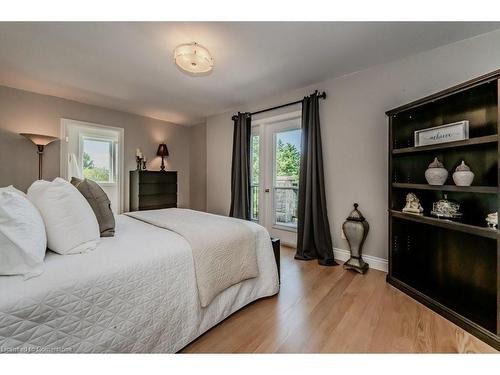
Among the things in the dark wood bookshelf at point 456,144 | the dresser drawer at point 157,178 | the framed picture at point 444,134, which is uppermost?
the framed picture at point 444,134

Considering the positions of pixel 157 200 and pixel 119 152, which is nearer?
pixel 119 152

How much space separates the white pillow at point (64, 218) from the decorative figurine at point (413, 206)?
2.38 metres

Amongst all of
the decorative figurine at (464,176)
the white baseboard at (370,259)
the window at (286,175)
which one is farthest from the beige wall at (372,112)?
the decorative figurine at (464,176)

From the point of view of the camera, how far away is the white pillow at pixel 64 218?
1086 mm

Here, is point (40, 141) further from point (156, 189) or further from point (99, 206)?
point (99, 206)

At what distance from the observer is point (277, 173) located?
131 inches

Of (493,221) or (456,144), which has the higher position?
(456,144)

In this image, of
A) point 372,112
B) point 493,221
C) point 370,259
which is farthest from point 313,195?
point 493,221

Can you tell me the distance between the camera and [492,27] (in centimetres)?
173

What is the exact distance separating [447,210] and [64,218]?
2598mm

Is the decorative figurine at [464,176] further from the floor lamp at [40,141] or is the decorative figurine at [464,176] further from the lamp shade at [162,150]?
the floor lamp at [40,141]
